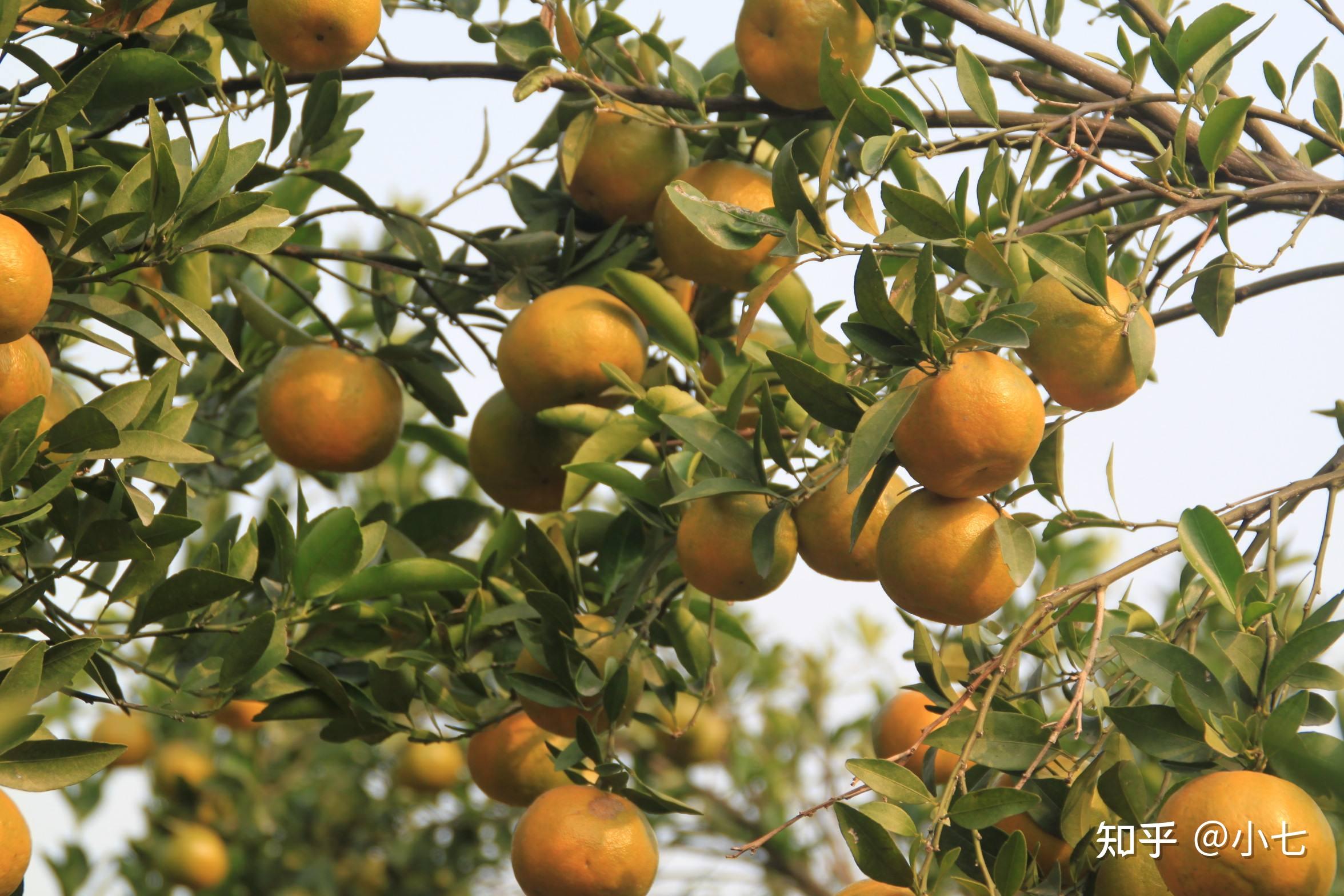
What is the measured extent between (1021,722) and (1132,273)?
1.01 metres

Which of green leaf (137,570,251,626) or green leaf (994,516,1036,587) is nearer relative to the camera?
green leaf (994,516,1036,587)

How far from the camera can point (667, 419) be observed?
1384 mm

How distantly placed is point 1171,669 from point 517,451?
1.00 meters

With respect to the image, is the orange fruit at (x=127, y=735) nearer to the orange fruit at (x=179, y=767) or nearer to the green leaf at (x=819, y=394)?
the orange fruit at (x=179, y=767)

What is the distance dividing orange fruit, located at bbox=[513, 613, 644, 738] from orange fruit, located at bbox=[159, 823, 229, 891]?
2.26 meters

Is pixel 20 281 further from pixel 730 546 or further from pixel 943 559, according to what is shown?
pixel 943 559

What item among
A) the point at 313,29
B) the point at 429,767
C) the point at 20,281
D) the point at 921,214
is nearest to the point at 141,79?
the point at 313,29

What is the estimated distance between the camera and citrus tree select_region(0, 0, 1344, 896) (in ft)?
3.81

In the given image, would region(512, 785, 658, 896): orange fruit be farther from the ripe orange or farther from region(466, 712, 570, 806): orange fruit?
the ripe orange

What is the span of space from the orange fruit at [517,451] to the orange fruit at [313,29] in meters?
0.56

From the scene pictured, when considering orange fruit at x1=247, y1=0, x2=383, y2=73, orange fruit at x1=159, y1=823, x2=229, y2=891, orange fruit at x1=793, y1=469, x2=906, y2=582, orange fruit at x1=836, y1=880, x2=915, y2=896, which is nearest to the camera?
orange fruit at x1=836, y1=880, x2=915, y2=896

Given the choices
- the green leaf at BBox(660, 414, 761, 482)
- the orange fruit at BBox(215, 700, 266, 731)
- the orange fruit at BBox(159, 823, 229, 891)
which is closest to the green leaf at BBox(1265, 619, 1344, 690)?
the green leaf at BBox(660, 414, 761, 482)

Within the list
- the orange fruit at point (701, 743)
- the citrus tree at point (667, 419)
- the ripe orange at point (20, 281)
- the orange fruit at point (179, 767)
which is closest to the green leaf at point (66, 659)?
the citrus tree at point (667, 419)

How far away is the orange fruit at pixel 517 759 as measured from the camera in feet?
5.84
